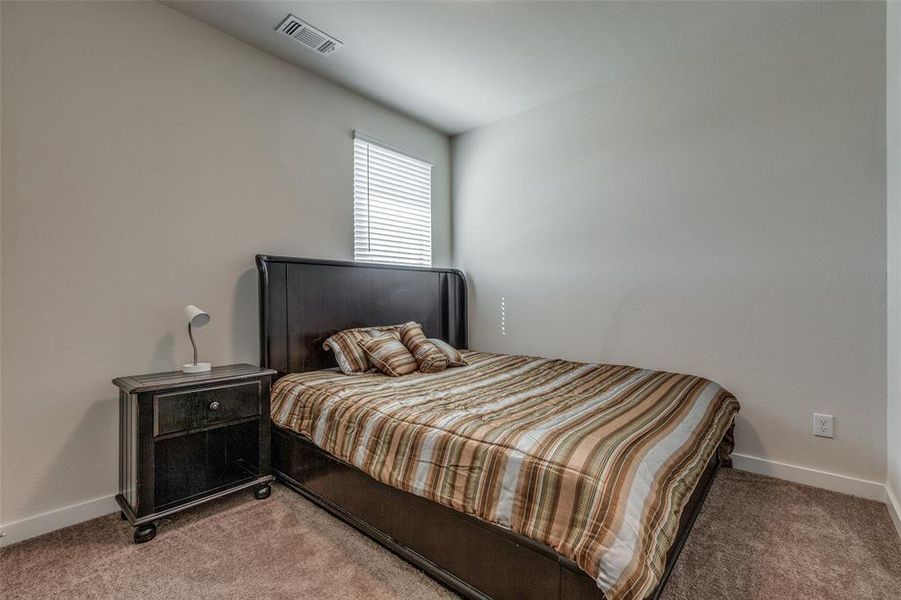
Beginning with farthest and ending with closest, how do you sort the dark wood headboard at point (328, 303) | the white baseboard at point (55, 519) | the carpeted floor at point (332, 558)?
1. the dark wood headboard at point (328, 303)
2. the white baseboard at point (55, 519)
3. the carpeted floor at point (332, 558)

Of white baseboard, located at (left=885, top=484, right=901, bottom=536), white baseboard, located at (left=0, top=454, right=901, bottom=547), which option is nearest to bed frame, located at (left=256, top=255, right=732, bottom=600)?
white baseboard, located at (left=0, top=454, right=901, bottom=547)

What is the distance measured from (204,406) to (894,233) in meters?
3.42

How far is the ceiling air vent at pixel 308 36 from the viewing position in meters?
2.35

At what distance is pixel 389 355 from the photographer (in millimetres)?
2570

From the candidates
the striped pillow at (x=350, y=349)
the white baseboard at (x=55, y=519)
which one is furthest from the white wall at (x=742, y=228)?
the white baseboard at (x=55, y=519)

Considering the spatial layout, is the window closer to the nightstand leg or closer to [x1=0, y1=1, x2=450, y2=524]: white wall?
[x1=0, y1=1, x2=450, y2=524]: white wall

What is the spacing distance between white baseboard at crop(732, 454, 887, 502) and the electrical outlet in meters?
0.21

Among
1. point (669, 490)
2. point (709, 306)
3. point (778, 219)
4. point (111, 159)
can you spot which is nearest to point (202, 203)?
point (111, 159)

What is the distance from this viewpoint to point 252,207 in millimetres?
2568

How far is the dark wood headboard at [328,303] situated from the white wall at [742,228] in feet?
2.83

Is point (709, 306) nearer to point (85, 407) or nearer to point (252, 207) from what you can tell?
point (252, 207)

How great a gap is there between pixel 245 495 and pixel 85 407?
0.88 m

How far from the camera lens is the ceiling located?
2250 millimetres

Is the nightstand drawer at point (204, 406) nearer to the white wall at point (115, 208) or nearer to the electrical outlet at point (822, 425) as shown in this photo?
the white wall at point (115, 208)
